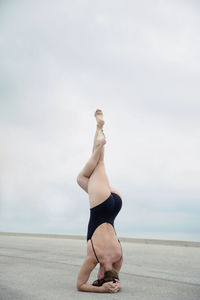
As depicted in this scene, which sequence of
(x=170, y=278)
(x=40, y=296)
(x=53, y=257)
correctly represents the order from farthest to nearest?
(x=53, y=257) < (x=170, y=278) < (x=40, y=296)

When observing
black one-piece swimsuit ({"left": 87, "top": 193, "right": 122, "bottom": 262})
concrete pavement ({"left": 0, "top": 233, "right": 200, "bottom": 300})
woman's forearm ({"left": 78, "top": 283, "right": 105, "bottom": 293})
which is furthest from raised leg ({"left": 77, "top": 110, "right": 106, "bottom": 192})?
concrete pavement ({"left": 0, "top": 233, "right": 200, "bottom": 300})

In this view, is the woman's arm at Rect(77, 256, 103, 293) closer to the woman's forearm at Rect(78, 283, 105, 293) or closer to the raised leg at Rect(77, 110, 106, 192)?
the woman's forearm at Rect(78, 283, 105, 293)

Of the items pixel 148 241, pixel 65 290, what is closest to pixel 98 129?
pixel 65 290

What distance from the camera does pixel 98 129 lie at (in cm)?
510

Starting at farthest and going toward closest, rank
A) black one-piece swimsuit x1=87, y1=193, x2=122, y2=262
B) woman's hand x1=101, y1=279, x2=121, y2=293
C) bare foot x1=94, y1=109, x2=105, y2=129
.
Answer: bare foot x1=94, y1=109, x2=105, y2=129 → black one-piece swimsuit x1=87, y1=193, x2=122, y2=262 → woman's hand x1=101, y1=279, x2=121, y2=293

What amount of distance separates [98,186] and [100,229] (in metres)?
0.59

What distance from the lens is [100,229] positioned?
180 inches

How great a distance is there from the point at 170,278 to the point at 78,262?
2862mm

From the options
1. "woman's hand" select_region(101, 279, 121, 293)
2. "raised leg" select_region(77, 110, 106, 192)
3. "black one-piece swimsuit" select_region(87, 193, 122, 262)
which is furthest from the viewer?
"raised leg" select_region(77, 110, 106, 192)

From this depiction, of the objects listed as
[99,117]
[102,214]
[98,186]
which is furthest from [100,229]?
[99,117]

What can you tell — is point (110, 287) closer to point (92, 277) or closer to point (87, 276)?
point (87, 276)

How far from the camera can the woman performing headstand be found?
14.7 ft

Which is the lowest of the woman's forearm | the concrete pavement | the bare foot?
the concrete pavement

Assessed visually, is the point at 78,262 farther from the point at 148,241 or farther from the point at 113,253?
the point at 148,241
